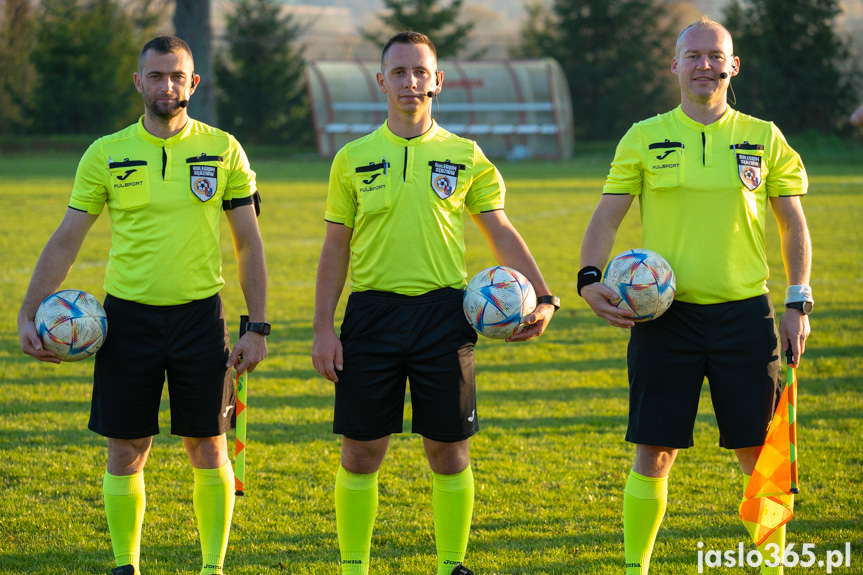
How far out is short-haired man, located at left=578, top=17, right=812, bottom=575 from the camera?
3.86 metres

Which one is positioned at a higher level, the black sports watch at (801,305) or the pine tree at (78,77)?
the pine tree at (78,77)

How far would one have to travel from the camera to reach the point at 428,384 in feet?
13.1

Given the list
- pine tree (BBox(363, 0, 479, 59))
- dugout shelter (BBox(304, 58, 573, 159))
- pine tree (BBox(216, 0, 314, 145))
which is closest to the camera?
dugout shelter (BBox(304, 58, 573, 159))

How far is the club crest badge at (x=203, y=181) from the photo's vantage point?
13.3 ft

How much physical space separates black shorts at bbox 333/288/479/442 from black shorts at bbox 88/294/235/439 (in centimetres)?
60

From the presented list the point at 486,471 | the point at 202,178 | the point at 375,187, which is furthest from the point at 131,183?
the point at 486,471

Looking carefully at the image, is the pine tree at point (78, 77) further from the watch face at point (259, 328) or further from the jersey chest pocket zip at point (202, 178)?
the watch face at point (259, 328)

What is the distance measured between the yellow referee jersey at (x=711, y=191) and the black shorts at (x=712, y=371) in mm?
93

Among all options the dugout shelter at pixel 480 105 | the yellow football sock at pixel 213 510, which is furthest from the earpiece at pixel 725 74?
the dugout shelter at pixel 480 105

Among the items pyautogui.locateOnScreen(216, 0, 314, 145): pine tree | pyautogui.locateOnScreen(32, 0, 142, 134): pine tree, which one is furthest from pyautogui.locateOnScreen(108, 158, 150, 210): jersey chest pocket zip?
pyautogui.locateOnScreen(216, 0, 314, 145): pine tree

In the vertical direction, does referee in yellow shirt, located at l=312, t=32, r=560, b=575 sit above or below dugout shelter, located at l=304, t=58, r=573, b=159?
below

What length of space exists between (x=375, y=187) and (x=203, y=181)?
30.2 inches

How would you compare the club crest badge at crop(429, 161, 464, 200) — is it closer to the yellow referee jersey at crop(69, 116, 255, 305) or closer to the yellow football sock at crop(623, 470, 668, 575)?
the yellow referee jersey at crop(69, 116, 255, 305)

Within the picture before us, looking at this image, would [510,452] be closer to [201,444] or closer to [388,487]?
[388,487]
